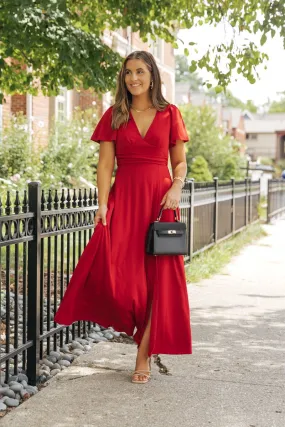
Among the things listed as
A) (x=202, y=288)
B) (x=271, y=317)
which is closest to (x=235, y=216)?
(x=202, y=288)

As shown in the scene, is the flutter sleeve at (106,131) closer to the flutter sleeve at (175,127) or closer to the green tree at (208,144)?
the flutter sleeve at (175,127)

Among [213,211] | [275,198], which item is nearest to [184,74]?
[275,198]

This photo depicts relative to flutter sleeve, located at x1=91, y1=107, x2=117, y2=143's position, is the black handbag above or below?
below

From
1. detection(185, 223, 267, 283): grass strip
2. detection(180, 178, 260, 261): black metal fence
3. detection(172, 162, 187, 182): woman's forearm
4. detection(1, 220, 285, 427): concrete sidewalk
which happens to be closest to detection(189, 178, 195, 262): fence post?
detection(180, 178, 260, 261): black metal fence

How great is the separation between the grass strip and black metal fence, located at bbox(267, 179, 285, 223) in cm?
441

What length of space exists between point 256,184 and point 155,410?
14267 mm

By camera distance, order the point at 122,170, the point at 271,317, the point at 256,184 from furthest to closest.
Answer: the point at 256,184 < the point at 271,317 < the point at 122,170

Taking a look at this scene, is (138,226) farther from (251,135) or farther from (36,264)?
(251,135)

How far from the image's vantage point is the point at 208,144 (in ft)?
107

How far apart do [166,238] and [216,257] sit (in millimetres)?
6426

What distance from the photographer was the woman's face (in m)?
4.18

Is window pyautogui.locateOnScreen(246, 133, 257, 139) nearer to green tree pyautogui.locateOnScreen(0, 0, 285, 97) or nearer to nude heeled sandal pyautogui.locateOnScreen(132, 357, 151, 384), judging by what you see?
green tree pyautogui.locateOnScreen(0, 0, 285, 97)

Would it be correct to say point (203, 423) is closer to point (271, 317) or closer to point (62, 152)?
point (271, 317)

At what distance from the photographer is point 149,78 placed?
421cm
